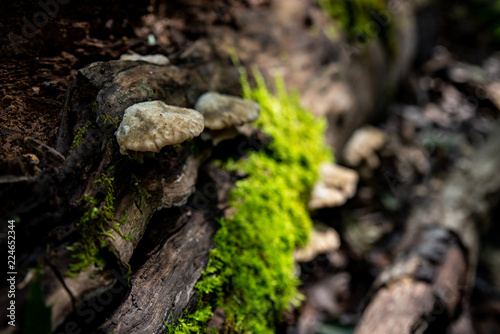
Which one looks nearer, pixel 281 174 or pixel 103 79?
pixel 103 79

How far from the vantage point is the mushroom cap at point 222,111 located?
219 centimetres

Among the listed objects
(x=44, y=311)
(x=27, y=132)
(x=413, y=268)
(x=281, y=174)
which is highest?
(x=27, y=132)

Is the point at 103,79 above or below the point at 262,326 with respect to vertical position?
above

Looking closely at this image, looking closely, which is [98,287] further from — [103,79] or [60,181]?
[103,79]

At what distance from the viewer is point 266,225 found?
258 cm

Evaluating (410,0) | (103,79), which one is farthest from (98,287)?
(410,0)

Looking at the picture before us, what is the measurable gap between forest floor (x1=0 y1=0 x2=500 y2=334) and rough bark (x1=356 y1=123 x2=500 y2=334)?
1.25 ft

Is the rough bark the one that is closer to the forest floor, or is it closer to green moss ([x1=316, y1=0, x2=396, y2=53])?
the forest floor

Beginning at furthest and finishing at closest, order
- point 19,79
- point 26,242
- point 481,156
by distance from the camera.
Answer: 1. point 481,156
2. point 19,79
3. point 26,242

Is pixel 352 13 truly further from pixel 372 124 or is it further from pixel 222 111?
pixel 222 111

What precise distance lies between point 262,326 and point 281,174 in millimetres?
1382

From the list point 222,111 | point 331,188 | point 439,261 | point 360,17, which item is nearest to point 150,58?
point 222,111

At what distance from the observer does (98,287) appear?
4.75 feet

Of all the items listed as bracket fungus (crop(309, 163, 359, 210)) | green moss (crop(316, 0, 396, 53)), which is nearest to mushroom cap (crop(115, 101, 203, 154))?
bracket fungus (crop(309, 163, 359, 210))
